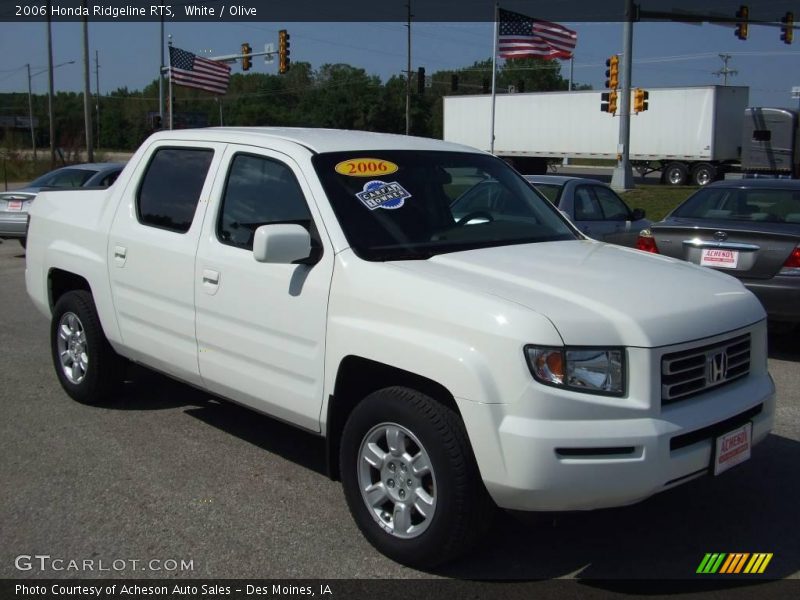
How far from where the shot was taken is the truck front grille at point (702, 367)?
355 cm

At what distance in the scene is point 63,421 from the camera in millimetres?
5871

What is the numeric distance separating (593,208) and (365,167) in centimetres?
725

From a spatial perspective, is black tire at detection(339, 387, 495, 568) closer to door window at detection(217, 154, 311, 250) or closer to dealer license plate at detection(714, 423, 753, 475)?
dealer license plate at detection(714, 423, 753, 475)

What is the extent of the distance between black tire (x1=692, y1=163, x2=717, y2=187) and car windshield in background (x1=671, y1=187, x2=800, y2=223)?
2867cm

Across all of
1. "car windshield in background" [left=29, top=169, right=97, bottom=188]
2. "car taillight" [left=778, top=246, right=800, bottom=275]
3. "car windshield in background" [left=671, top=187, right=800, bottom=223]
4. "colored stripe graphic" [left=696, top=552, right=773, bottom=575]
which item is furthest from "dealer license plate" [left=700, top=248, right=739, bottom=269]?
"car windshield in background" [left=29, top=169, right=97, bottom=188]

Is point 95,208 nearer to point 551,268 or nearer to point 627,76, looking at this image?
point 551,268

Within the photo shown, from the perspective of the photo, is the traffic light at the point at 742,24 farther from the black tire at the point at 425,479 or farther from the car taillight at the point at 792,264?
the black tire at the point at 425,479

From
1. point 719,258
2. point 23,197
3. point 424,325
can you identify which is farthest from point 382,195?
point 23,197

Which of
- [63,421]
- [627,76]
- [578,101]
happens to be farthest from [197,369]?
[578,101]

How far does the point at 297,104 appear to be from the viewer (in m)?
75.4

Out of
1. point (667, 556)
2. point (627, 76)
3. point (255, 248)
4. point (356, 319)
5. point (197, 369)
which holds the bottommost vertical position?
point (667, 556)

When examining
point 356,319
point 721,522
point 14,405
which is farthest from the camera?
point 14,405

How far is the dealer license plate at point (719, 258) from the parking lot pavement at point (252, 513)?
191cm

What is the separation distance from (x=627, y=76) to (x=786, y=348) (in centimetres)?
2058
